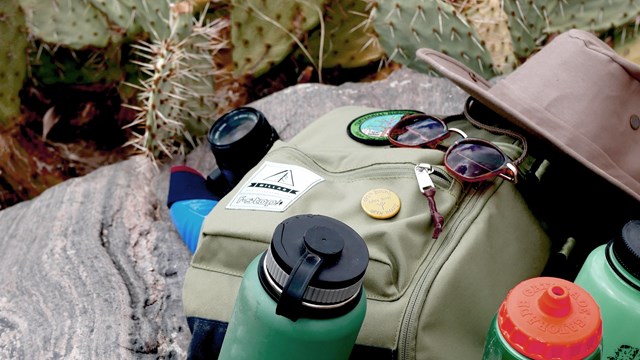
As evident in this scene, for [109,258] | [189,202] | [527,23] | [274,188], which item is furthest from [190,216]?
[527,23]

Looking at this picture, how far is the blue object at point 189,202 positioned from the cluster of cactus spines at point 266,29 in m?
0.43

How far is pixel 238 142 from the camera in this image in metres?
1.09

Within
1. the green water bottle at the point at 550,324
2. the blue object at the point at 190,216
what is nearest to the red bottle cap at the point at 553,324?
the green water bottle at the point at 550,324

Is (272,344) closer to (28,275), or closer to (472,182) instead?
(472,182)

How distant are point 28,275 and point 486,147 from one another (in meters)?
0.75

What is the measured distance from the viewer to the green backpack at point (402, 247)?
0.76 meters

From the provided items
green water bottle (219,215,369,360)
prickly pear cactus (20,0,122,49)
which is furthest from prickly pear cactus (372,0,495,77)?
green water bottle (219,215,369,360)

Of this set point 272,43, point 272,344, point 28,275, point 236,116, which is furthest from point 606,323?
point 272,43

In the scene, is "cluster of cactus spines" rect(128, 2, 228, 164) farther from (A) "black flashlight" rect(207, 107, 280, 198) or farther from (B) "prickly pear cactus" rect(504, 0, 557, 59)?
(B) "prickly pear cactus" rect(504, 0, 557, 59)

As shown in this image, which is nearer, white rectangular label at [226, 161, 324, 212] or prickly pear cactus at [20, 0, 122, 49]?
white rectangular label at [226, 161, 324, 212]

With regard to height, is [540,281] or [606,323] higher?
[540,281]

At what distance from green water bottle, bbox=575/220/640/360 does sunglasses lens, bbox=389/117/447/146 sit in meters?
0.28

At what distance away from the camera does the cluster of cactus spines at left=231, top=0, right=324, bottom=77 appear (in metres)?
1.55

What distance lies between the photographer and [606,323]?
747 millimetres
